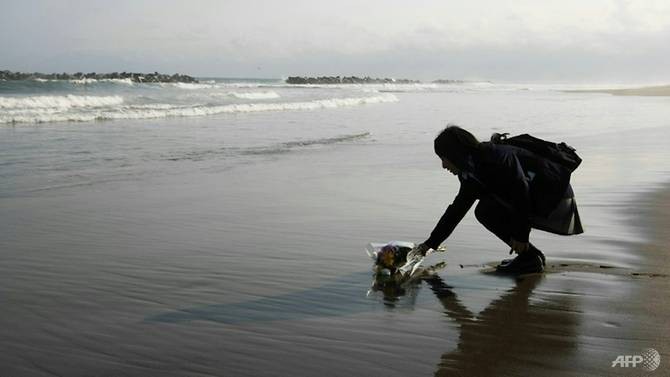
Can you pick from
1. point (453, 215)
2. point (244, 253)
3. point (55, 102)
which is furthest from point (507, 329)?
point (55, 102)

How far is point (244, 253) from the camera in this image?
5.44 m

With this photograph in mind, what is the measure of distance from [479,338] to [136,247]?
10.7 ft

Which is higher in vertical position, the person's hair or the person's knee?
the person's hair

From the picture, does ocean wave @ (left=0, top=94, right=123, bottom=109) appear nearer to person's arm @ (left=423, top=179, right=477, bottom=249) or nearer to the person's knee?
the person's knee

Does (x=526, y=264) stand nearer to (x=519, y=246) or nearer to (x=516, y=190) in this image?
(x=519, y=246)

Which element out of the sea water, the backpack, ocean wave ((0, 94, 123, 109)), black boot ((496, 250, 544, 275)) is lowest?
the sea water

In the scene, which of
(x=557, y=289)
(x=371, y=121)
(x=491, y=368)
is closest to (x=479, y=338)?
(x=491, y=368)

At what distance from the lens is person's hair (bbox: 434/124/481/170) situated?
4332 millimetres

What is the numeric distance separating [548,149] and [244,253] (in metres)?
2.52

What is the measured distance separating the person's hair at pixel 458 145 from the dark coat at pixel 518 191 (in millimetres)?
48

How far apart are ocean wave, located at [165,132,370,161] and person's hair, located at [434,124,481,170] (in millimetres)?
8067

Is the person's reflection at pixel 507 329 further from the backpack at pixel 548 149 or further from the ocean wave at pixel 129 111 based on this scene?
the ocean wave at pixel 129 111

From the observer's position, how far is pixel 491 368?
3.15 metres

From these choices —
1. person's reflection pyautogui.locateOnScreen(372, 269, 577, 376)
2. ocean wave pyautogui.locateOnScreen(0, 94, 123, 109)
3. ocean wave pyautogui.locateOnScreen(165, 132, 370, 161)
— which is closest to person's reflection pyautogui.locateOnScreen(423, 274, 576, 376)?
person's reflection pyautogui.locateOnScreen(372, 269, 577, 376)
